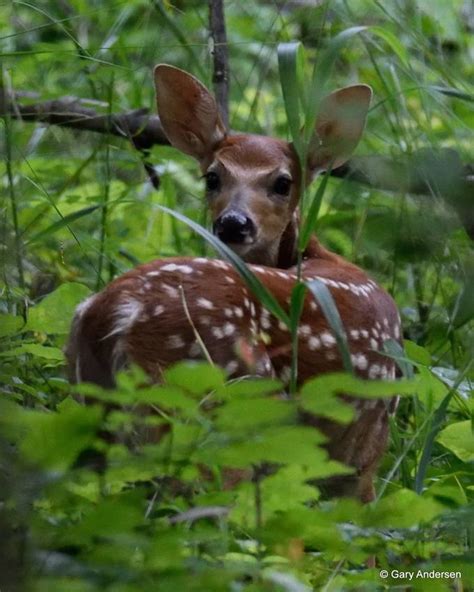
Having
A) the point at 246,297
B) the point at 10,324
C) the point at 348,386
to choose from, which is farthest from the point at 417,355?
the point at 348,386

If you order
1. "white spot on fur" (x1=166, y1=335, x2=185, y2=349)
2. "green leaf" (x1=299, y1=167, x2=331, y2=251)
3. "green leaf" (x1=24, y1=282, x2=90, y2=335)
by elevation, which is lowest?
"green leaf" (x1=24, y1=282, x2=90, y2=335)

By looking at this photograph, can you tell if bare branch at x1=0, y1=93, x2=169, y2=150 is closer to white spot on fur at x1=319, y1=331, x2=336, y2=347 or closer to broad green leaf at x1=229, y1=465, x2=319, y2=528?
white spot on fur at x1=319, y1=331, x2=336, y2=347

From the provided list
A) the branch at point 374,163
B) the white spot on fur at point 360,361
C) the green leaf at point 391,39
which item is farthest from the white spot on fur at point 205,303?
the green leaf at point 391,39

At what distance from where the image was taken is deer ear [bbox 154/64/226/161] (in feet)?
15.1

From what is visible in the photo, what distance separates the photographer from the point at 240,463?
195cm

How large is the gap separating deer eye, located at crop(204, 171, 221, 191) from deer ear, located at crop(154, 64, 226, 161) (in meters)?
0.21

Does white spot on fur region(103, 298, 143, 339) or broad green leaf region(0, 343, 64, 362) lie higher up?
white spot on fur region(103, 298, 143, 339)

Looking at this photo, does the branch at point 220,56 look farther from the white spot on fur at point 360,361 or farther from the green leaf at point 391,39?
the white spot on fur at point 360,361

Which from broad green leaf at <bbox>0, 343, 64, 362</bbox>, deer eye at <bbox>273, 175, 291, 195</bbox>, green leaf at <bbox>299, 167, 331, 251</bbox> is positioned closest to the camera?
green leaf at <bbox>299, 167, 331, 251</bbox>

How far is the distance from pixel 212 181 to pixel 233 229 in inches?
16.6

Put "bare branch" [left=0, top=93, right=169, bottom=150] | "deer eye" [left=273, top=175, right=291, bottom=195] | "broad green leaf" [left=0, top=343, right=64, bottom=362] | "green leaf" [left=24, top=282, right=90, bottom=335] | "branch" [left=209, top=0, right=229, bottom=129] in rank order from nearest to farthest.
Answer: "broad green leaf" [left=0, top=343, right=64, bottom=362], "green leaf" [left=24, top=282, right=90, bottom=335], "deer eye" [left=273, top=175, right=291, bottom=195], "branch" [left=209, top=0, right=229, bottom=129], "bare branch" [left=0, top=93, right=169, bottom=150]

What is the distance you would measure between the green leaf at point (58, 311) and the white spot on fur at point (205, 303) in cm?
50

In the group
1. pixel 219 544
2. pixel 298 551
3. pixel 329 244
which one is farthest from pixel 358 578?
pixel 329 244

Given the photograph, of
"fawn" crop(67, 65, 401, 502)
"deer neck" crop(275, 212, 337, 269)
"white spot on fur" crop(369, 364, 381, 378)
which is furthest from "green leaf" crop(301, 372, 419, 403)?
"deer neck" crop(275, 212, 337, 269)
